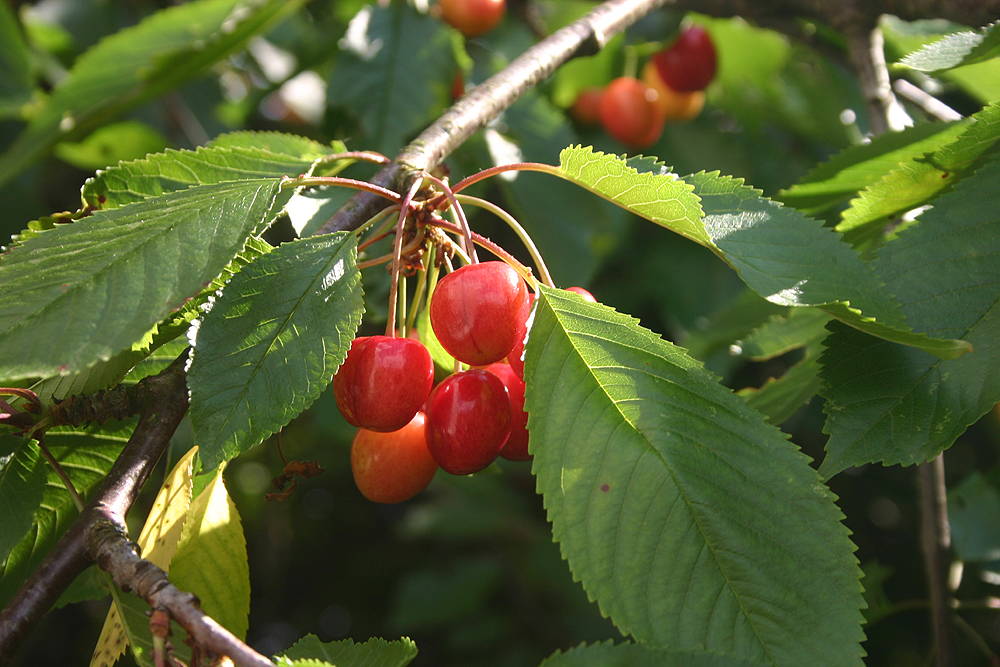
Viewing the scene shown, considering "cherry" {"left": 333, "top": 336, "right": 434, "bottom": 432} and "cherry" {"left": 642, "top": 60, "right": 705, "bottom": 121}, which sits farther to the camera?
"cherry" {"left": 642, "top": 60, "right": 705, "bottom": 121}

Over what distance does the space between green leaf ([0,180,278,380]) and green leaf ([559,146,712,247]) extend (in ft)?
1.00

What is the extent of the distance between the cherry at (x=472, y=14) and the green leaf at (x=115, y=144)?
92 cm

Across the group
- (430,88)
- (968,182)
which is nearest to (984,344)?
(968,182)

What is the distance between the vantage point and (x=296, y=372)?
63 cm

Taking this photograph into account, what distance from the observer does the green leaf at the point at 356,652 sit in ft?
2.18

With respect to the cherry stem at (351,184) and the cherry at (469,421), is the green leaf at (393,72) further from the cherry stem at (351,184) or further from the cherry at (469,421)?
the cherry at (469,421)

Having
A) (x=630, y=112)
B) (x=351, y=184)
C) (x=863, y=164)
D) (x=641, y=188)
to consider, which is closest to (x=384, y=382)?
(x=351, y=184)

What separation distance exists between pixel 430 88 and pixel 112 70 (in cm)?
68

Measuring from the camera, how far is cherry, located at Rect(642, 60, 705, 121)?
82.2 inches

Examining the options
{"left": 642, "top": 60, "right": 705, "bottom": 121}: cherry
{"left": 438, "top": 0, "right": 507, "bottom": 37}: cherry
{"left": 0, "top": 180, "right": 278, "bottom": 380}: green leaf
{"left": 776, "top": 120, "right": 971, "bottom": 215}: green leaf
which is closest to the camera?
{"left": 0, "top": 180, "right": 278, "bottom": 380}: green leaf

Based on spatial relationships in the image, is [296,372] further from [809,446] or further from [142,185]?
[809,446]

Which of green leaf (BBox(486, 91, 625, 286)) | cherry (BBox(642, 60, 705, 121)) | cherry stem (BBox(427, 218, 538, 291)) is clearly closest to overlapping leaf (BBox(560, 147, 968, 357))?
cherry stem (BBox(427, 218, 538, 291))

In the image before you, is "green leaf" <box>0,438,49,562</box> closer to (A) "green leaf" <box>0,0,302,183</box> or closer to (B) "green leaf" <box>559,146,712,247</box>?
(B) "green leaf" <box>559,146,712,247</box>

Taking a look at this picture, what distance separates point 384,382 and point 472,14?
4.58 feet
